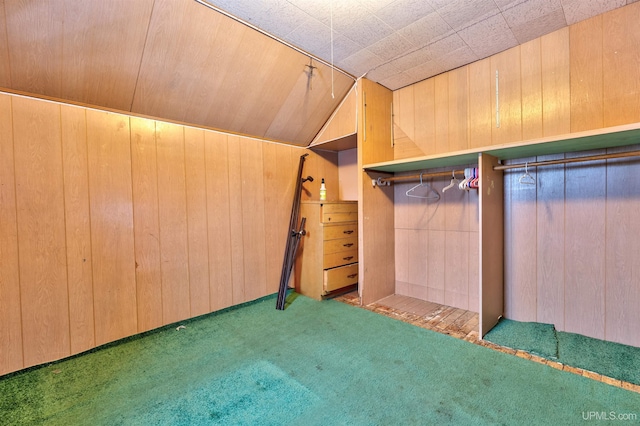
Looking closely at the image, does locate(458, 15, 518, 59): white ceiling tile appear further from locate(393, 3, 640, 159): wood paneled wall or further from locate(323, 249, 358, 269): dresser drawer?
locate(323, 249, 358, 269): dresser drawer

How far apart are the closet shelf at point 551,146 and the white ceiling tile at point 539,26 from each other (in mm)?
874

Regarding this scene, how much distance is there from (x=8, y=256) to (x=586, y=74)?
12.8ft

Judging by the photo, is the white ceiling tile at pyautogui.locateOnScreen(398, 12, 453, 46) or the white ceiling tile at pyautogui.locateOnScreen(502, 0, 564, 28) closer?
the white ceiling tile at pyautogui.locateOnScreen(502, 0, 564, 28)

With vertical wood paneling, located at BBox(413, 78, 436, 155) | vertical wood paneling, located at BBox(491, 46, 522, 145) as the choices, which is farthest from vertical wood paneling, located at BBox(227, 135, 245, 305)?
vertical wood paneling, located at BBox(491, 46, 522, 145)

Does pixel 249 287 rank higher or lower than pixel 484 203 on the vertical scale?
lower

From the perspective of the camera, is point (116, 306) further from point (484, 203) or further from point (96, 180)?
point (484, 203)

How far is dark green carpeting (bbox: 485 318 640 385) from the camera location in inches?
62.5

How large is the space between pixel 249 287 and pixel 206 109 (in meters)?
1.70

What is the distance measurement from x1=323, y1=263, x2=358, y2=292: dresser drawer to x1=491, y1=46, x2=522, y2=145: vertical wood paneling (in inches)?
72.2

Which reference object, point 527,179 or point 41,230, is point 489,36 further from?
point 41,230

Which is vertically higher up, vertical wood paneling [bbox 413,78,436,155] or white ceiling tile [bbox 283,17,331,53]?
white ceiling tile [bbox 283,17,331,53]

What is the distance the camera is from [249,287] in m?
2.77

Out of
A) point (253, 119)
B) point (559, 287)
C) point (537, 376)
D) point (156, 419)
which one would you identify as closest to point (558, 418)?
point (537, 376)

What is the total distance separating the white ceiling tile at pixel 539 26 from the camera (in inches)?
72.4
